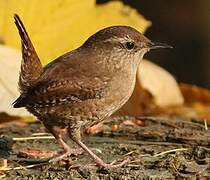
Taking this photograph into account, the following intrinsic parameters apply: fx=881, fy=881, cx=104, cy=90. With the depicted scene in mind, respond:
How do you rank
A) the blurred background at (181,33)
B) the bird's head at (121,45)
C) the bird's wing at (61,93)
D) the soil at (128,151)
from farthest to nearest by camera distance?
1. the blurred background at (181,33)
2. the bird's head at (121,45)
3. the bird's wing at (61,93)
4. the soil at (128,151)

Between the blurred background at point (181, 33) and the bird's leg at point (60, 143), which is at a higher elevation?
the blurred background at point (181, 33)

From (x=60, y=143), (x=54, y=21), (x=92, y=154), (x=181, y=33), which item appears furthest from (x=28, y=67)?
(x=181, y=33)

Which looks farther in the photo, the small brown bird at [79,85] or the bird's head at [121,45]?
the bird's head at [121,45]

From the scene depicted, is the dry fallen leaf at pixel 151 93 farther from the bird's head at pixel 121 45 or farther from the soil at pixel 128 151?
the bird's head at pixel 121 45

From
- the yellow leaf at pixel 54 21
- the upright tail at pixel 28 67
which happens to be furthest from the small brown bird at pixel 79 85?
the yellow leaf at pixel 54 21

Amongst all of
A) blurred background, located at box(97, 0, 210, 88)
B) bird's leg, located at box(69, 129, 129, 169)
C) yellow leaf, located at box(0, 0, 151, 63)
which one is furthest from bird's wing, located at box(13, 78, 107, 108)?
blurred background, located at box(97, 0, 210, 88)

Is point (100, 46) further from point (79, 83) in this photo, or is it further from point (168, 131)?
point (168, 131)

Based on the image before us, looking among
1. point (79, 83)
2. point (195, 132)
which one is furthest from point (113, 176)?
point (195, 132)
